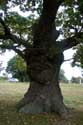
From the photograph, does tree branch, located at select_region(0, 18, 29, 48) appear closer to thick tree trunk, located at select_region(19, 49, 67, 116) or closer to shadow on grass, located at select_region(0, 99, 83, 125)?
thick tree trunk, located at select_region(19, 49, 67, 116)

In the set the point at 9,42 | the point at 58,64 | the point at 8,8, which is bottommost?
the point at 58,64

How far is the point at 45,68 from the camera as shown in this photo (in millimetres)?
17391

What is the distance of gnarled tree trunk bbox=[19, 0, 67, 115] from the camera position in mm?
17281

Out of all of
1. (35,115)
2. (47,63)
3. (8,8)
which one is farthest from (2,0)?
(35,115)

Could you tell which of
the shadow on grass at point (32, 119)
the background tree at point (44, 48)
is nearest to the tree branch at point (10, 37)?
the background tree at point (44, 48)

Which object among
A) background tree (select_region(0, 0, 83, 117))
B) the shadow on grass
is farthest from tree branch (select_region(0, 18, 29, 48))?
the shadow on grass

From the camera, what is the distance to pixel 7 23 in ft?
61.3

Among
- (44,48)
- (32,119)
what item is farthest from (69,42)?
→ (32,119)

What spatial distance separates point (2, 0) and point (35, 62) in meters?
3.73

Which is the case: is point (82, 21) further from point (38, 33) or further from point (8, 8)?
point (8, 8)

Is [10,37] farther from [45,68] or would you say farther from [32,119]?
[32,119]

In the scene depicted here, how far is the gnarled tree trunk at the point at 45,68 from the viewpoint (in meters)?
17.3

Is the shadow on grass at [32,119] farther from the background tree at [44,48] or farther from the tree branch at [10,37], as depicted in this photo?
the tree branch at [10,37]

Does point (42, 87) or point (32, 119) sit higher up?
point (42, 87)
